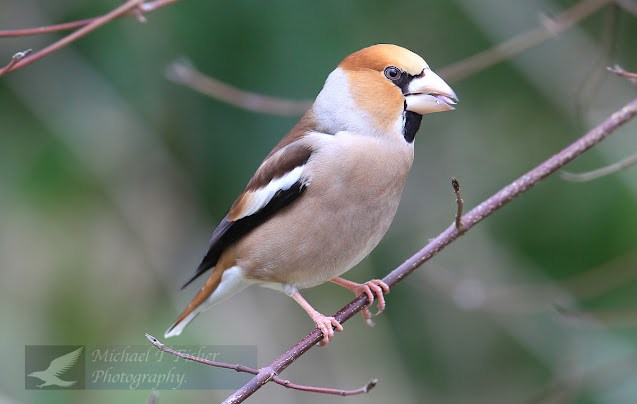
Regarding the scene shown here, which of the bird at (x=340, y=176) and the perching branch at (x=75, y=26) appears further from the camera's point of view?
the bird at (x=340, y=176)

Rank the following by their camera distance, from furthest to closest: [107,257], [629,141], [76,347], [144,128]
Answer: [144,128] → [107,257] → [629,141] → [76,347]

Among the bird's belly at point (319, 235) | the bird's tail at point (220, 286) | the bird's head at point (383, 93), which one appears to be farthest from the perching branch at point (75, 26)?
the bird's tail at point (220, 286)

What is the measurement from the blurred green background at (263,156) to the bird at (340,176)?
135cm

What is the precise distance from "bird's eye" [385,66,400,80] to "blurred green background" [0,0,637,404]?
1.72 meters

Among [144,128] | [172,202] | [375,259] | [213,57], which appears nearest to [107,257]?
[172,202]

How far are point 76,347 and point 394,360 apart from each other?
219 cm

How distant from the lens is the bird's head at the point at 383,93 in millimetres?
2662

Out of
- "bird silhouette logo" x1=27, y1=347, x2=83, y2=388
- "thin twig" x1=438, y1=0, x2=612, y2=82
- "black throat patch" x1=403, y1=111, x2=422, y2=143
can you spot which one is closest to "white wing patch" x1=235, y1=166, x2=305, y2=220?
"black throat patch" x1=403, y1=111, x2=422, y2=143

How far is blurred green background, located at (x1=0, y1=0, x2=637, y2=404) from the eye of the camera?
14.4 ft

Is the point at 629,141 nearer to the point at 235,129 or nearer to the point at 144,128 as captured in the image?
the point at 235,129

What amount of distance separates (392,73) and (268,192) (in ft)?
2.25

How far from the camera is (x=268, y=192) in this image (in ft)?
9.62

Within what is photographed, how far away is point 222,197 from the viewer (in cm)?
490

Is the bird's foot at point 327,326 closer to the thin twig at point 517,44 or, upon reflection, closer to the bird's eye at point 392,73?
the bird's eye at point 392,73
